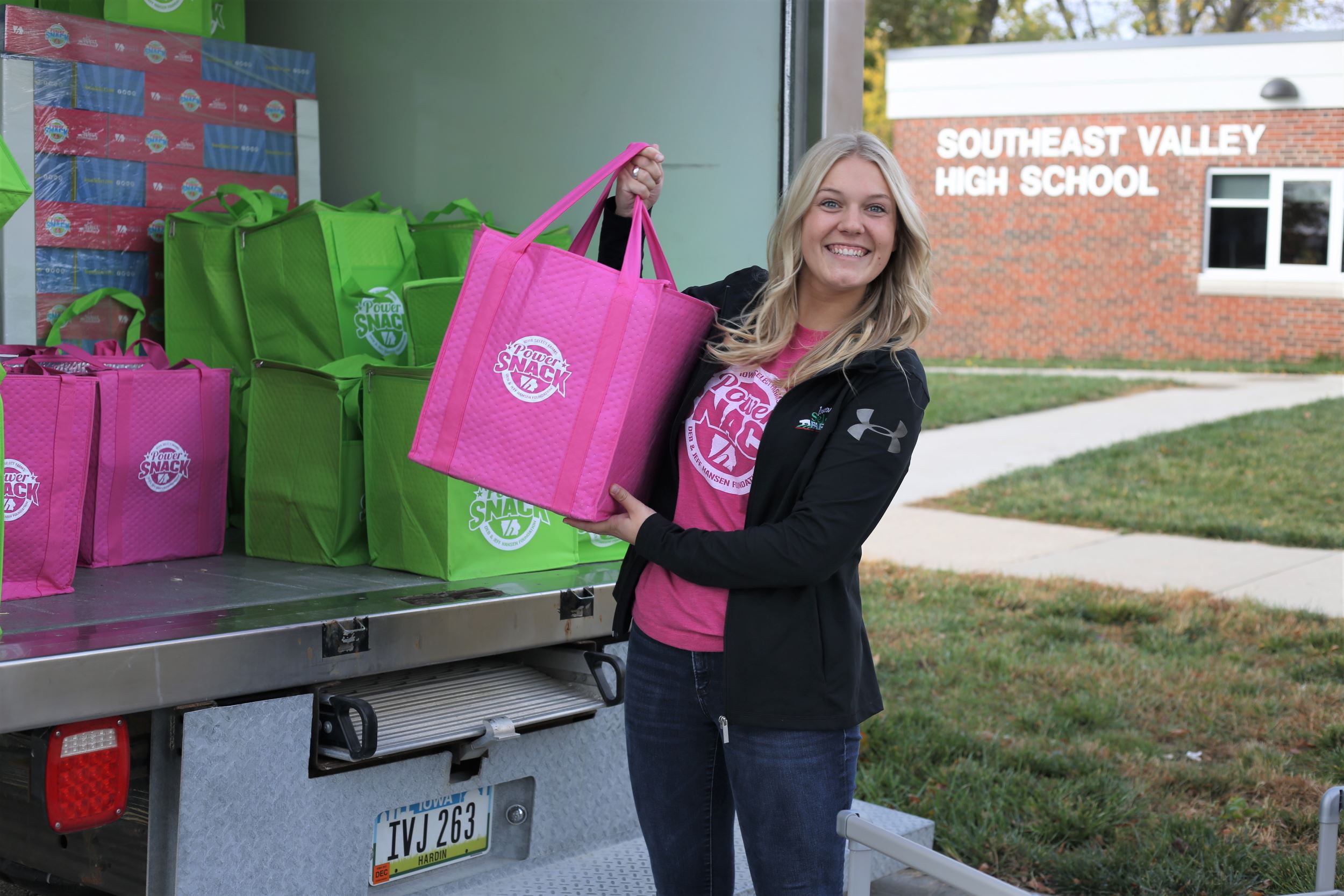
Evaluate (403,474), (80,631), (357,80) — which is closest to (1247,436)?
(357,80)

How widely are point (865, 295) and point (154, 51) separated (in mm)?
2318

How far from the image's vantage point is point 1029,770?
14.8ft

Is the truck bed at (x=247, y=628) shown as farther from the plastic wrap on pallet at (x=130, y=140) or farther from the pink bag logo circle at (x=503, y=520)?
the plastic wrap on pallet at (x=130, y=140)

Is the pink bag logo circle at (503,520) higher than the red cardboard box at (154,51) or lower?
lower

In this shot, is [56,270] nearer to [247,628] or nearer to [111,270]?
[111,270]

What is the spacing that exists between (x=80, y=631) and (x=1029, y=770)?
3.27 metres

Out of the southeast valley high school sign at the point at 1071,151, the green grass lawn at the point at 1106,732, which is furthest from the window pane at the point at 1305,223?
the green grass lawn at the point at 1106,732

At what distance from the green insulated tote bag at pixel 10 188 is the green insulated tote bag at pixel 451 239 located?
4.51ft

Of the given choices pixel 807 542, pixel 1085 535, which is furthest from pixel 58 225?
pixel 1085 535

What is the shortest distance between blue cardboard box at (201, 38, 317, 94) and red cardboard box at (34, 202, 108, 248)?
50 centimetres

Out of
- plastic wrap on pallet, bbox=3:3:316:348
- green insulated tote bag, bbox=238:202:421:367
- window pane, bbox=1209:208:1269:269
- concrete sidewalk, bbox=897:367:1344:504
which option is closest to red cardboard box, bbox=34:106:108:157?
plastic wrap on pallet, bbox=3:3:316:348

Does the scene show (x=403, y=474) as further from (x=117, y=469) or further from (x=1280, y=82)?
(x=1280, y=82)

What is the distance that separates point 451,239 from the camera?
135 inches

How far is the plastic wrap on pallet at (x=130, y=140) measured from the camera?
333 cm
